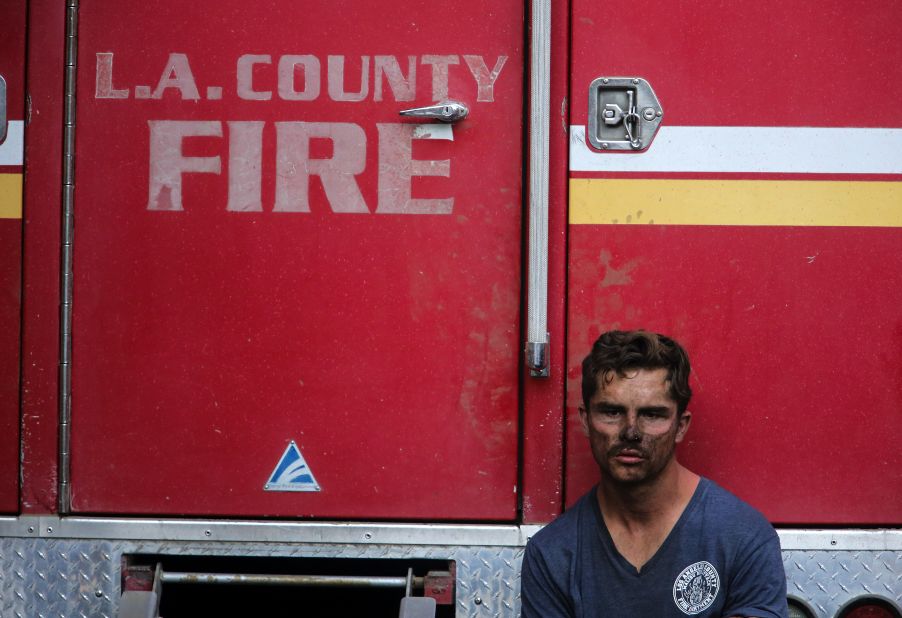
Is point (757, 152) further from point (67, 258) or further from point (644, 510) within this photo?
point (67, 258)

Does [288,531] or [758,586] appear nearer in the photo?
[758,586]

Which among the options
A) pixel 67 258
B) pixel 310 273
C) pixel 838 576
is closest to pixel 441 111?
pixel 310 273

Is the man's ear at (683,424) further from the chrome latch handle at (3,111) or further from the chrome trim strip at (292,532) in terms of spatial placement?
the chrome latch handle at (3,111)

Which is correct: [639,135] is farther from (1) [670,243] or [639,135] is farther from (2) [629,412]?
(2) [629,412]

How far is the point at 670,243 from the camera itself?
213cm

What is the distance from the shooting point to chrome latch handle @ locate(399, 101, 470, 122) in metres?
2.10

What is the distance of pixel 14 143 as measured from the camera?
2.17 m

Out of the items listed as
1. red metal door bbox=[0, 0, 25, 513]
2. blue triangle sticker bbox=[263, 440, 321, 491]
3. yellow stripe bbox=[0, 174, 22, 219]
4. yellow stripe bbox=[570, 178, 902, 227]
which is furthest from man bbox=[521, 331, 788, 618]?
yellow stripe bbox=[0, 174, 22, 219]

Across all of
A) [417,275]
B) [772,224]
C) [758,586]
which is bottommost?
[758,586]

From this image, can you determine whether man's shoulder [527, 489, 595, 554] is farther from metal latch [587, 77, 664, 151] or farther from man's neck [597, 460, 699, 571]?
metal latch [587, 77, 664, 151]

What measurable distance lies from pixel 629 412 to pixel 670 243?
1.45 feet

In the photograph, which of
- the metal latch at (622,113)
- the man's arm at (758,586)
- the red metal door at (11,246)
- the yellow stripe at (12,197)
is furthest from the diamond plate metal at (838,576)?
the yellow stripe at (12,197)

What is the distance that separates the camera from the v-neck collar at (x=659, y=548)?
6.41 ft

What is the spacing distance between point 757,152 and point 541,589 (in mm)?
1147
